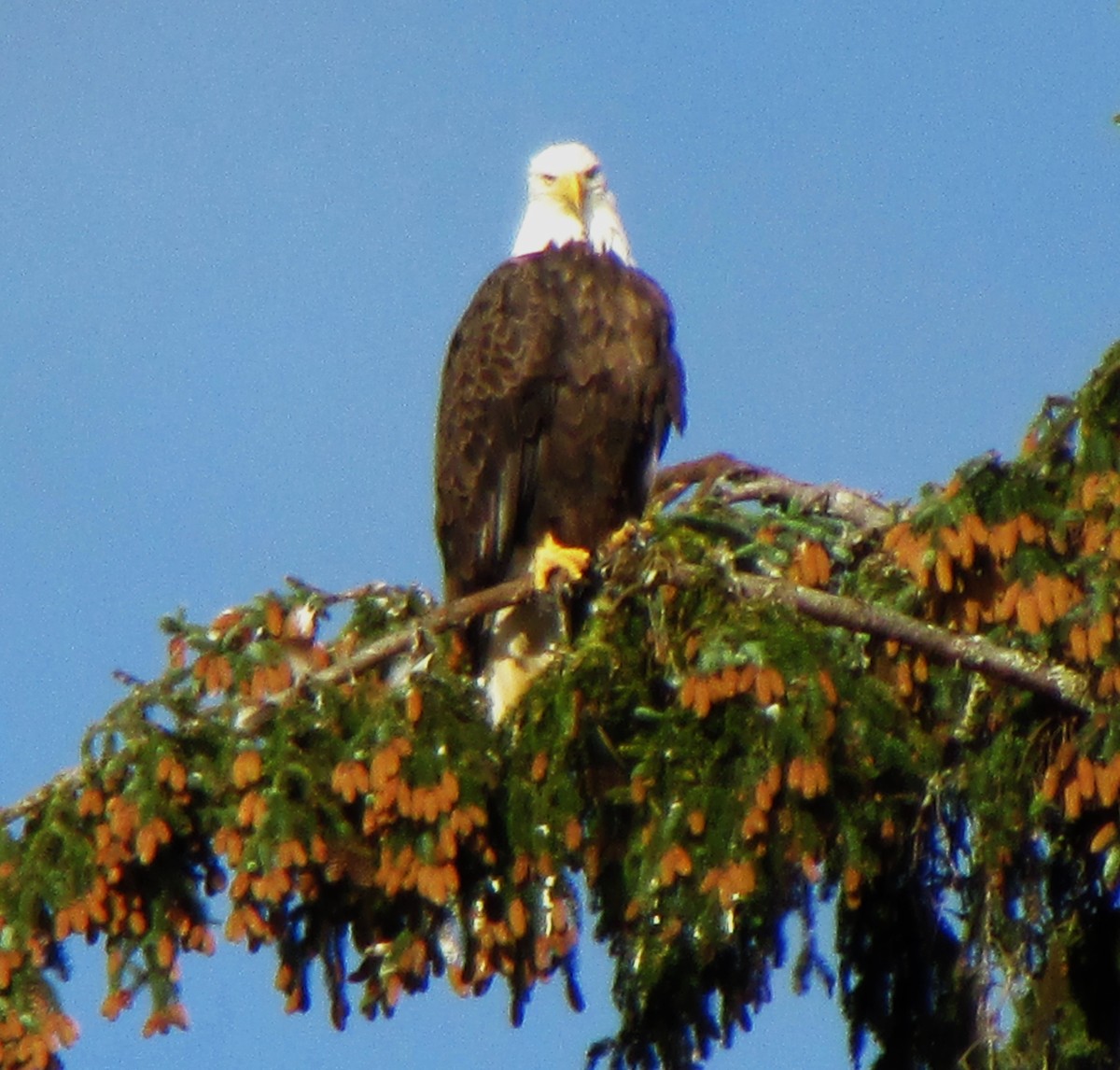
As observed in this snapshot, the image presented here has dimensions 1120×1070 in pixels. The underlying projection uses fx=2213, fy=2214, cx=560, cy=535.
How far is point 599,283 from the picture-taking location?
23.6 feet

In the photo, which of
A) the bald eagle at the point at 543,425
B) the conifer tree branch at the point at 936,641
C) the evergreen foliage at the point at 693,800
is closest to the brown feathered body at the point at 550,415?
the bald eagle at the point at 543,425

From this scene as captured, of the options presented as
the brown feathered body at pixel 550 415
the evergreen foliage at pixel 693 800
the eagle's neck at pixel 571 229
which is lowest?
the evergreen foliage at pixel 693 800

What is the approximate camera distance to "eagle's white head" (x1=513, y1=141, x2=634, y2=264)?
7.76m

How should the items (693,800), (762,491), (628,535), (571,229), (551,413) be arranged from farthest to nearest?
(571,229)
(551,413)
(762,491)
(628,535)
(693,800)

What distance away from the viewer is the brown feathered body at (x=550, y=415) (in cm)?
695

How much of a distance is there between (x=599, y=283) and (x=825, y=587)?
2.62m

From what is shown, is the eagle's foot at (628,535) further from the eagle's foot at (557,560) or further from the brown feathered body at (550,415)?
the brown feathered body at (550,415)

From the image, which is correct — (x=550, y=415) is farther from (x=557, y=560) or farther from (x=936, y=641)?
(x=936, y=641)

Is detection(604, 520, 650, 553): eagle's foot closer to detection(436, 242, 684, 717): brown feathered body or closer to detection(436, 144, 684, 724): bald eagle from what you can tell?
detection(436, 144, 684, 724): bald eagle

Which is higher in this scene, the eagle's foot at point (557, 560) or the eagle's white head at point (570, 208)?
the eagle's white head at point (570, 208)

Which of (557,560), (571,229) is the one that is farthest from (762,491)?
(571,229)

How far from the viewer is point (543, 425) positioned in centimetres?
704

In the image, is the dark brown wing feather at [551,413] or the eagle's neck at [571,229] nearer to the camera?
the dark brown wing feather at [551,413]

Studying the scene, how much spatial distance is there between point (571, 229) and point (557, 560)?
1.56 metres
